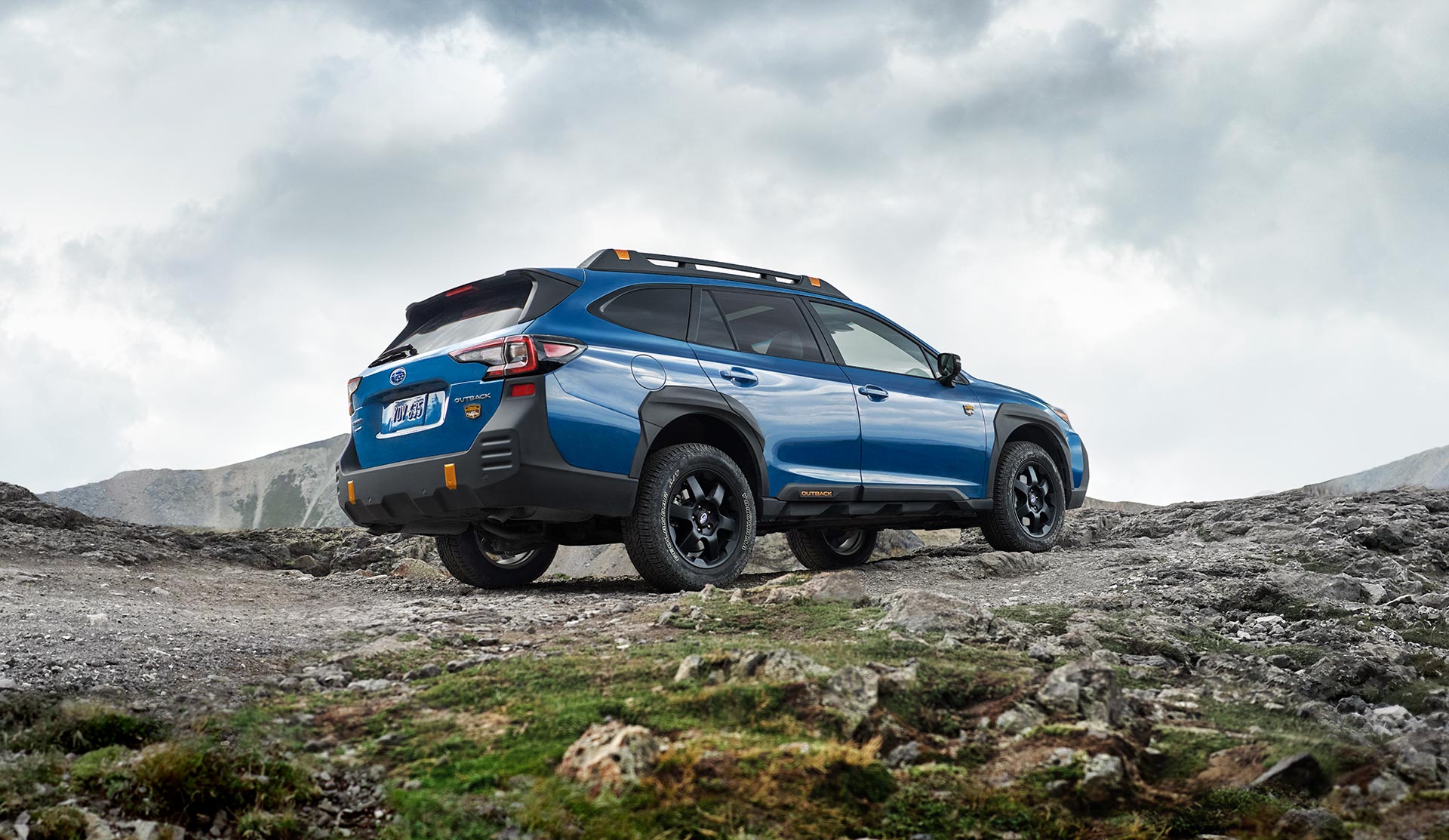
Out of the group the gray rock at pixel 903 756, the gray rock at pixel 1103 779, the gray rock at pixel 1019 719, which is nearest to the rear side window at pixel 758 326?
the gray rock at pixel 1019 719

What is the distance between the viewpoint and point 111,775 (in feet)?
9.18

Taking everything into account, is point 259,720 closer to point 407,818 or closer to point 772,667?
point 407,818

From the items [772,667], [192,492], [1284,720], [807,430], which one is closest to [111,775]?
[772,667]

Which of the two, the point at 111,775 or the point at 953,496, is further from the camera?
the point at 953,496

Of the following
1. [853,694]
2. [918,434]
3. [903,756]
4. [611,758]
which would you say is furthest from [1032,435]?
[611,758]

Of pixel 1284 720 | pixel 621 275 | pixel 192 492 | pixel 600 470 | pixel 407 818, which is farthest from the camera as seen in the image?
Answer: pixel 192 492

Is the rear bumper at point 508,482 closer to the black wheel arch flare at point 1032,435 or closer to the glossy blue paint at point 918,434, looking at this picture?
the glossy blue paint at point 918,434

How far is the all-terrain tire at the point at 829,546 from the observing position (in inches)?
355

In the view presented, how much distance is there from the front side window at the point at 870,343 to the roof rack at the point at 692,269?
0.64ft

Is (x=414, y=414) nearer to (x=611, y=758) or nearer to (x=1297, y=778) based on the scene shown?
(x=611, y=758)

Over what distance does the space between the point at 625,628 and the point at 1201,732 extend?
93.5 inches

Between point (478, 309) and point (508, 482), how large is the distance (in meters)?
1.17

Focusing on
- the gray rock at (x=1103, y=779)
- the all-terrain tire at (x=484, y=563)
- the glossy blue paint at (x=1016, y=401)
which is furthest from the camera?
the glossy blue paint at (x=1016, y=401)

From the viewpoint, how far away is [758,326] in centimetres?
666
